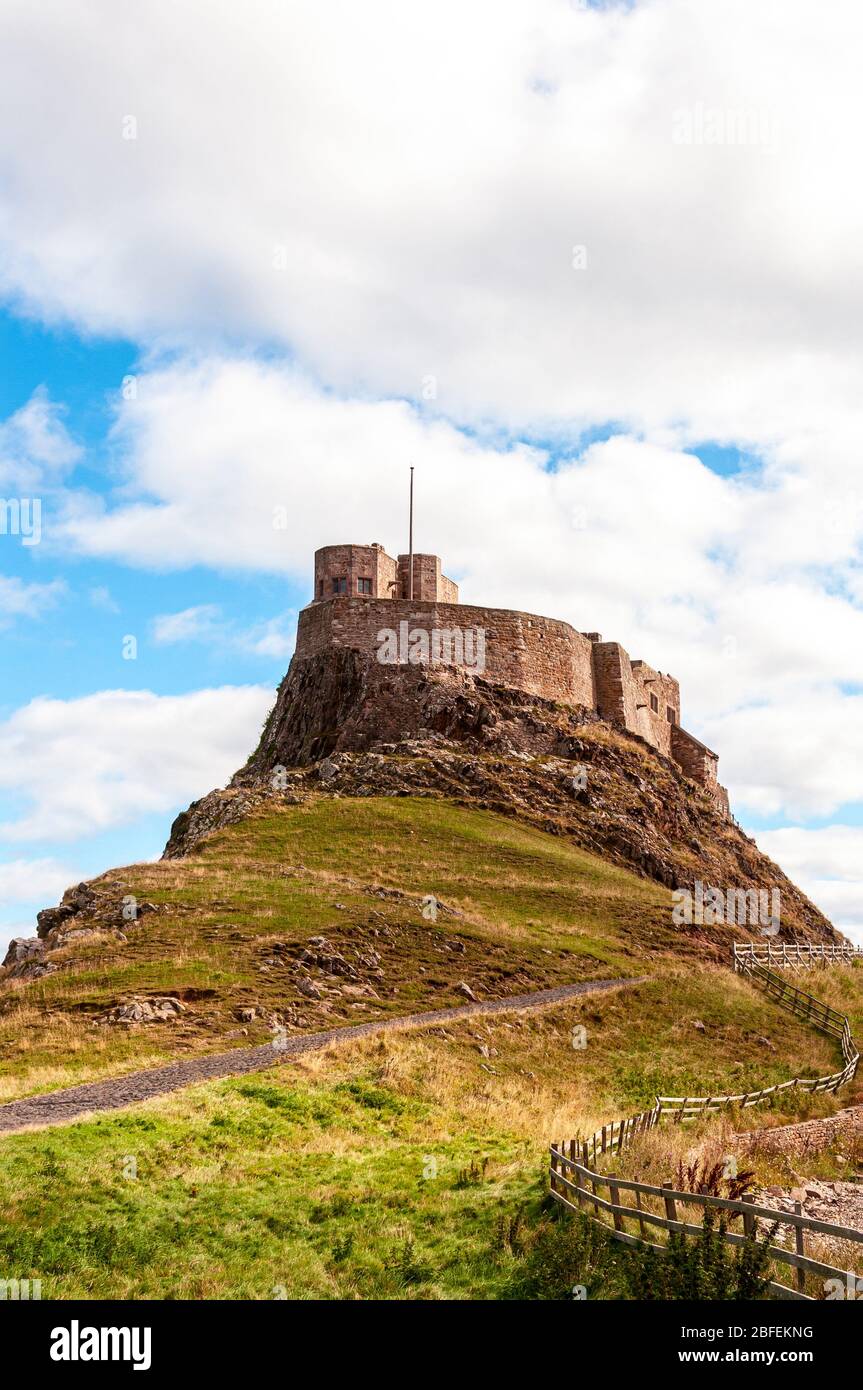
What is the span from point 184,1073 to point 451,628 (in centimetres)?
4881

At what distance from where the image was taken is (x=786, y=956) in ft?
175

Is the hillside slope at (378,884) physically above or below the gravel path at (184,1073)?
above

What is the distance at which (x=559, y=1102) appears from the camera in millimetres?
28391

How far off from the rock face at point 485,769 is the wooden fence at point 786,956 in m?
5.00

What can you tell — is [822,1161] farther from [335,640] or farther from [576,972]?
[335,640]

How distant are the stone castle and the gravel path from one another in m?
37.9

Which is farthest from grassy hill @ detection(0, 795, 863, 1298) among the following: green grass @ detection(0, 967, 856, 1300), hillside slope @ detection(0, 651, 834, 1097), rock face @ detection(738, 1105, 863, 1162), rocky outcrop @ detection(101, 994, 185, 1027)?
rock face @ detection(738, 1105, 863, 1162)

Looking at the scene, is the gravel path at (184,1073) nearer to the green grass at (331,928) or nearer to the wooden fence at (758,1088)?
the green grass at (331,928)

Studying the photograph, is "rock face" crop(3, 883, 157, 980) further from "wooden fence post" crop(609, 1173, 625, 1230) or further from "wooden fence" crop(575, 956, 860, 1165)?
"wooden fence post" crop(609, 1173, 625, 1230)

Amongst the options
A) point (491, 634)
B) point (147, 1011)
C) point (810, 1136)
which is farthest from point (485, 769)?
point (810, 1136)

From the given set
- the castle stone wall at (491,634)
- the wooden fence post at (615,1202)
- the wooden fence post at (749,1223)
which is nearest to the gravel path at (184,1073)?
the wooden fence post at (615,1202)

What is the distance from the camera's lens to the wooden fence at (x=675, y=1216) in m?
12.6
